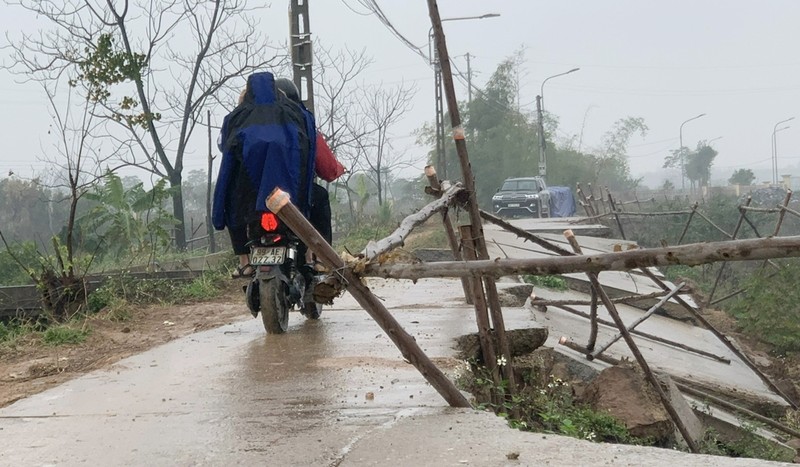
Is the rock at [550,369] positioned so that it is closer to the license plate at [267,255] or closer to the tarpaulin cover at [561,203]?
the license plate at [267,255]

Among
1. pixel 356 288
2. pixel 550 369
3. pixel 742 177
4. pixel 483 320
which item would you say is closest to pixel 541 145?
pixel 550 369

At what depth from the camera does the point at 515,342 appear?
18.1 feet

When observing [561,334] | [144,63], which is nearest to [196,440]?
[561,334]

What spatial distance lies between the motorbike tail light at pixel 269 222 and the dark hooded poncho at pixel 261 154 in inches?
1.8

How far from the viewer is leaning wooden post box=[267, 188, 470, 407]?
11.3 feet

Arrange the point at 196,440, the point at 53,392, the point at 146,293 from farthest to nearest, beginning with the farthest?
the point at 146,293, the point at 53,392, the point at 196,440

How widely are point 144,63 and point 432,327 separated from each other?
12.9 metres

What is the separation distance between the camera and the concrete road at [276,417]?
10.3ft

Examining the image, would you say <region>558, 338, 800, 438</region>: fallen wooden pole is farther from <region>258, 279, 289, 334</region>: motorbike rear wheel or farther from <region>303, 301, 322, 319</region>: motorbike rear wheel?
<region>258, 279, 289, 334</region>: motorbike rear wheel

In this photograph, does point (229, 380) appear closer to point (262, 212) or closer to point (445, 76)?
point (262, 212)

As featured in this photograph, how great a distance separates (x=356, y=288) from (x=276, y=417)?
0.72 meters

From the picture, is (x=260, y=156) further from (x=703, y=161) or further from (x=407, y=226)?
(x=703, y=161)

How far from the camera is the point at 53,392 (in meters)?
4.51

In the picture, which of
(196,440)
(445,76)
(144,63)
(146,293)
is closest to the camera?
(196,440)
